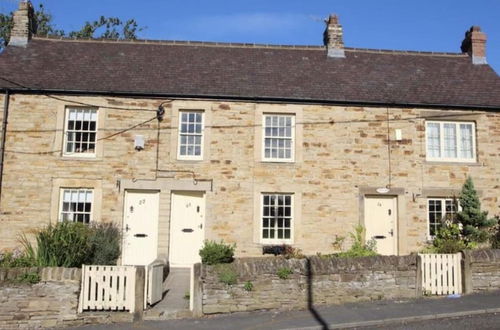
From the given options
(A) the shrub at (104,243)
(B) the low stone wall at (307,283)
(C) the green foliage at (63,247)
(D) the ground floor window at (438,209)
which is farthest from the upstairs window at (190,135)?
(D) the ground floor window at (438,209)

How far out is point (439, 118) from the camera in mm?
16641

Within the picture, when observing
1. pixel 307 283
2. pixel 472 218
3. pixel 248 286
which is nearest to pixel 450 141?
pixel 472 218

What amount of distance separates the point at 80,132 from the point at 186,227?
4616 millimetres

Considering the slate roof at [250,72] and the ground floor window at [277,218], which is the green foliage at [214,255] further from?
the slate roof at [250,72]

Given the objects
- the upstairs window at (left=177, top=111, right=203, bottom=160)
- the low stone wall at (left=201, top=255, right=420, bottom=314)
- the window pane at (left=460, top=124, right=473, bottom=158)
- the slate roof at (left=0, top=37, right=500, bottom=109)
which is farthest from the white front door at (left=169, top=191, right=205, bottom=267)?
the window pane at (left=460, top=124, right=473, bottom=158)

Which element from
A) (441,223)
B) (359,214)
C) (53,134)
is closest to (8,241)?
(53,134)

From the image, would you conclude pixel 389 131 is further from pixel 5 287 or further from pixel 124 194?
pixel 5 287

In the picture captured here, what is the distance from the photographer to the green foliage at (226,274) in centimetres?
1043

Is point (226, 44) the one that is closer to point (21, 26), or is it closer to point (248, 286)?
point (21, 26)

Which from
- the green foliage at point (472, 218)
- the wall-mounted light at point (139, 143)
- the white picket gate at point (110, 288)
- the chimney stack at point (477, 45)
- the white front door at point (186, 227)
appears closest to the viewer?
the white picket gate at point (110, 288)

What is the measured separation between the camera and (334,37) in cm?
1919

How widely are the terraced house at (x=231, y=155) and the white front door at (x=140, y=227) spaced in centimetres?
3

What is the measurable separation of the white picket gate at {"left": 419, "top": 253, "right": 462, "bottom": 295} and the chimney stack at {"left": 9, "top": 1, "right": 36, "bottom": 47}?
1557cm

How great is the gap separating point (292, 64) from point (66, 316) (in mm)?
12047
